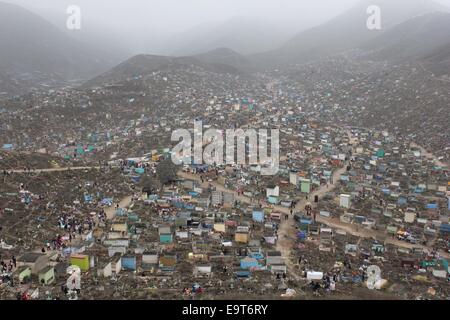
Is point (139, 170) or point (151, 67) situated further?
point (151, 67)

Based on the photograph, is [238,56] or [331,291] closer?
[331,291]

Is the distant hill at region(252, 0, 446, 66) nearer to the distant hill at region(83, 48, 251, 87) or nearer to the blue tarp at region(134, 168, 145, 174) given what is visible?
the distant hill at region(83, 48, 251, 87)

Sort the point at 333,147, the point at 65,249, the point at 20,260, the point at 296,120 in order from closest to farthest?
the point at 20,260 → the point at 65,249 → the point at 333,147 → the point at 296,120

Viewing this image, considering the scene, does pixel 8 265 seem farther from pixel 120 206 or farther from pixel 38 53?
pixel 38 53

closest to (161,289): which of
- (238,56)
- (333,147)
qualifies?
A: (333,147)

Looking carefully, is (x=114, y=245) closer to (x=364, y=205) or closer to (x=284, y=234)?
(x=284, y=234)

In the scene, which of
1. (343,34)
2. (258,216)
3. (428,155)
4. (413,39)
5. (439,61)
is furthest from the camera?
(343,34)

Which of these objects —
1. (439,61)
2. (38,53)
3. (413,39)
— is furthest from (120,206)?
(38,53)

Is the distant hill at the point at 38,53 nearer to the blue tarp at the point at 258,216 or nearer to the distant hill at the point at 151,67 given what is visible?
the distant hill at the point at 151,67
